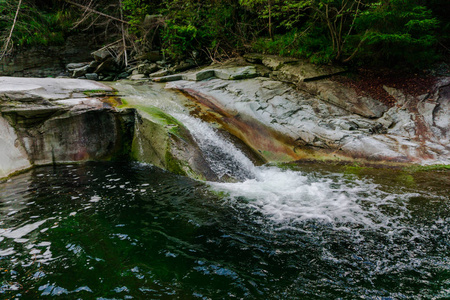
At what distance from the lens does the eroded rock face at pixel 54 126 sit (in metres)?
6.66

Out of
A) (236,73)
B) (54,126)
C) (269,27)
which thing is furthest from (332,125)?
(54,126)

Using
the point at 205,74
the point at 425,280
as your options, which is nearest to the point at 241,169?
the point at 425,280

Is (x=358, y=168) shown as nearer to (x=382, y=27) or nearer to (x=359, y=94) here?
(x=359, y=94)

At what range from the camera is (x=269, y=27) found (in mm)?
10977

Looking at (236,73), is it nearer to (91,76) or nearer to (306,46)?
(306,46)

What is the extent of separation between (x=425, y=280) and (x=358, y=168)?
399 centimetres

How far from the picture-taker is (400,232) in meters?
3.80

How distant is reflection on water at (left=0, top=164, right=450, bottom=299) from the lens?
289cm

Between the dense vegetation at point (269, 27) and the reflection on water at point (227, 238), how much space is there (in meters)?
4.65

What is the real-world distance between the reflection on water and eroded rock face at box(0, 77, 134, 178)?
1208 millimetres

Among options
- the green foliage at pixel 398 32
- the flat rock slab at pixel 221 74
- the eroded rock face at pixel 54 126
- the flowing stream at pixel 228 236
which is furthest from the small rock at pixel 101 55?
the green foliage at pixel 398 32

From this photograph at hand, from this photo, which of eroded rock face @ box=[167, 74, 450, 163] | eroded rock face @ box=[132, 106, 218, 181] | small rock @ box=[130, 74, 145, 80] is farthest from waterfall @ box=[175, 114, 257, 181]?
small rock @ box=[130, 74, 145, 80]

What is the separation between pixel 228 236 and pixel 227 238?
0.05m

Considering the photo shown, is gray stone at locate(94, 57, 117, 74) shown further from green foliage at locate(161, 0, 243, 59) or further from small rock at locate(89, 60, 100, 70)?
green foliage at locate(161, 0, 243, 59)
